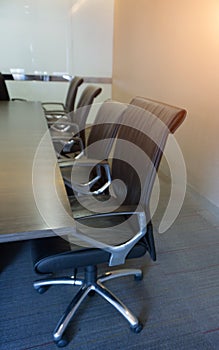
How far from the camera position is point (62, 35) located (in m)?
5.13

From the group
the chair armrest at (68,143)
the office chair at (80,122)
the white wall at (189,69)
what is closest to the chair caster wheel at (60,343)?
the chair armrest at (68,143)

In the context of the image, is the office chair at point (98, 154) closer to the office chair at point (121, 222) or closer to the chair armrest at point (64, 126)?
the office chair at point (121, 222)

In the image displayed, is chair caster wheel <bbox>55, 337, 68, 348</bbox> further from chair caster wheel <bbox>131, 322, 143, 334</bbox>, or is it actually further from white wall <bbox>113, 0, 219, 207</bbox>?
white wall <bbox>113, 0, 219, 207</bbox>

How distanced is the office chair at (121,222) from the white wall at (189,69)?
1243 millimetres

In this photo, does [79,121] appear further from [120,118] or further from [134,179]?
[134,179]

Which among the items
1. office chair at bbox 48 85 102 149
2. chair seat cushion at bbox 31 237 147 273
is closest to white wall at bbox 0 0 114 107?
office chair at bbox 48 85 102 149

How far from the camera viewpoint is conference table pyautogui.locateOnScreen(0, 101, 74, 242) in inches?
34.2

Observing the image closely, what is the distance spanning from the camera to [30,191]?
1.10m

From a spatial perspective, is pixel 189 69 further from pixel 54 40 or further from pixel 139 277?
pixel 54 40

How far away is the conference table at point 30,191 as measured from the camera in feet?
2.85

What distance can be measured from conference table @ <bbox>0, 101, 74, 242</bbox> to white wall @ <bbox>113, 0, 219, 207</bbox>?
149 cm

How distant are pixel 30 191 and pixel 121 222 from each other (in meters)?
0.51

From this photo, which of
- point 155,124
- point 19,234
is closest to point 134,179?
point 155,124

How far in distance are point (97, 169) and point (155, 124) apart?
68 cm
